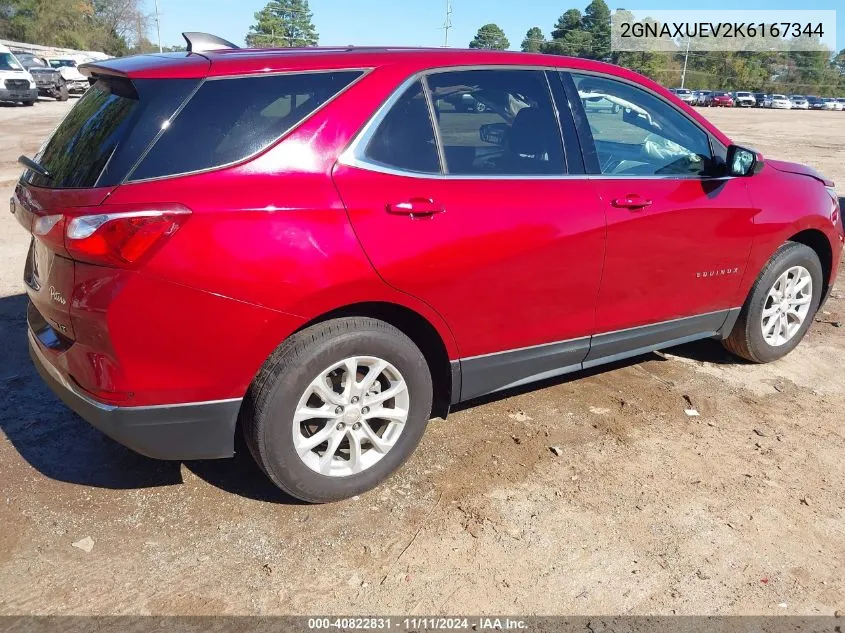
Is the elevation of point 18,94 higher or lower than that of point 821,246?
higher

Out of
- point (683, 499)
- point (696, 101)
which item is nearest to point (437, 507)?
point (683, 499)

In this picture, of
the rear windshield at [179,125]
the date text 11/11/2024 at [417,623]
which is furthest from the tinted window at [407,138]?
the date text 11/11/2024 at [417,623]

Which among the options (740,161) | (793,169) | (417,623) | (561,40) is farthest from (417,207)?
(561,40)

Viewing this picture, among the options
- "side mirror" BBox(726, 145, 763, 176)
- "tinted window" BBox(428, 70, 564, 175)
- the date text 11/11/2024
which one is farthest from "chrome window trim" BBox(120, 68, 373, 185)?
"side mirror" BBox(726, 145, 763, 176)

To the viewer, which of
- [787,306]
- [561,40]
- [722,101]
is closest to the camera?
[787,306]

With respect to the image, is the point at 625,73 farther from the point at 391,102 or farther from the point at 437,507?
the point at 437,507

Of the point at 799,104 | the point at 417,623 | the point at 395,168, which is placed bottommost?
the point at 417,623

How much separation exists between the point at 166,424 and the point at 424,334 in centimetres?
113

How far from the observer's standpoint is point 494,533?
9.56 ft

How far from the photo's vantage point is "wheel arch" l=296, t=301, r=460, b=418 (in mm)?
2936

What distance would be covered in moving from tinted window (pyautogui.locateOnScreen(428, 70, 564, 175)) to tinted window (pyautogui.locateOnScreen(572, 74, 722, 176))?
275 millimetres

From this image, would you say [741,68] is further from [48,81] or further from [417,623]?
[417,623]

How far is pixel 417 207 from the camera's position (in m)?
2.90

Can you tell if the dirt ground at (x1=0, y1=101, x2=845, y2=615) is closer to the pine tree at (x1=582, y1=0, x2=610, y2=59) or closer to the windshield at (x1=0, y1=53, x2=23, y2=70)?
the windshield at (x1=0, y1=53, x2=23, y2=70)
